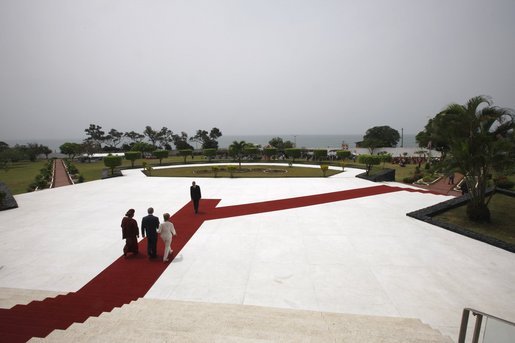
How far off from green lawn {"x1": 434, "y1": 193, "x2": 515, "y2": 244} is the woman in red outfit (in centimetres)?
1163

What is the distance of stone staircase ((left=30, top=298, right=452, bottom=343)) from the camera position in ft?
11.6

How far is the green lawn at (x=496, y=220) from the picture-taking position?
9.83 meters

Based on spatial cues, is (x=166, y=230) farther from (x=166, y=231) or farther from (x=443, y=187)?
(x=443, y=187)

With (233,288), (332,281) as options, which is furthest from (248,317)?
(332,281)

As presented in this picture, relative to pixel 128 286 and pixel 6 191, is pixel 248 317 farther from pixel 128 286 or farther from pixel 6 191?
pixel 6 191

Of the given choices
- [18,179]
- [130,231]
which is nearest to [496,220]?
[130,231]

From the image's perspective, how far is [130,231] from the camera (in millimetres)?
7828

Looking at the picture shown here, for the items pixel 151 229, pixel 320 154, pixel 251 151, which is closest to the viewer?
pixel 151 229

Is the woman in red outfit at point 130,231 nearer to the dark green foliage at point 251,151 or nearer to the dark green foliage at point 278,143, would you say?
the dark green foliage at point 251,151

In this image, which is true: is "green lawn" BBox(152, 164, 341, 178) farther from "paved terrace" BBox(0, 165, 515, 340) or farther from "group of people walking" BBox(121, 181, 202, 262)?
"group of people walking" BBox(121, 181, 202, 262)

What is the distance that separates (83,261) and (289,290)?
5.84m

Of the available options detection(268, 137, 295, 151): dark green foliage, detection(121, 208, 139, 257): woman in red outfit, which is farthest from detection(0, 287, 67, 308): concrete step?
detection(268, 137, 295, 151): dark green foliage

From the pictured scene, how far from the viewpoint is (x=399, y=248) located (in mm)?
8562

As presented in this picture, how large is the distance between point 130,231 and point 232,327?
505 cm
